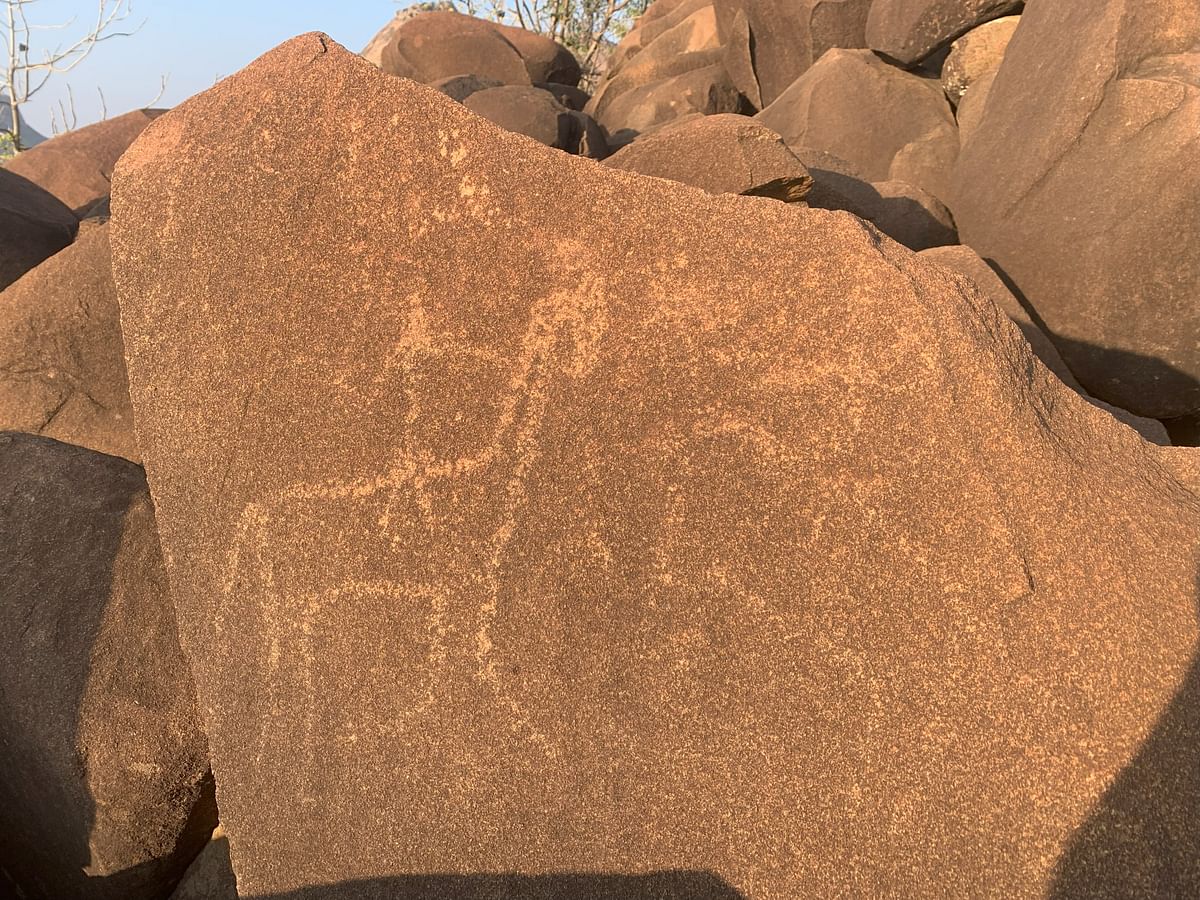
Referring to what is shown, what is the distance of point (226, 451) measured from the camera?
1.37 m

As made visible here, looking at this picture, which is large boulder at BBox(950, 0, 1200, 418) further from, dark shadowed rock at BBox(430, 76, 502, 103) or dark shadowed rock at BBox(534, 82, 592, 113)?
dark shadowed rock at BBox(534, 82, 592, 113)

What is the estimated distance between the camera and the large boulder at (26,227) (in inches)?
141

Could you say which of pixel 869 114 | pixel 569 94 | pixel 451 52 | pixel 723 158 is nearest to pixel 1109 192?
pixel 723 158

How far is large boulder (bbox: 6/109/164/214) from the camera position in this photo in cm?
581

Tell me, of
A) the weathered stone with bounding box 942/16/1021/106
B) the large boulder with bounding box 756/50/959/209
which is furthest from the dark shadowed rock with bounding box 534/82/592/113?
the weathered stone with bounding box 942/16/1021/106

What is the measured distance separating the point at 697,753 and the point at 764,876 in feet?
0.66

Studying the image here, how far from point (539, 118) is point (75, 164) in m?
3.81

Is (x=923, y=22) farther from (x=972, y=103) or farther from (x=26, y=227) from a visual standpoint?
(x=26, y=227)

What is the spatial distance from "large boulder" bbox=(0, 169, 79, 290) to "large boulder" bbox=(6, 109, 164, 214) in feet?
5.73

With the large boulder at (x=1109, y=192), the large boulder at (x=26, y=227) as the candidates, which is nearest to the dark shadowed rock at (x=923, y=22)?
the large boulder at (x=1109, y=192)

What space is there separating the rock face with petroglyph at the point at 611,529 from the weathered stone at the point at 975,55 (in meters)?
3.53

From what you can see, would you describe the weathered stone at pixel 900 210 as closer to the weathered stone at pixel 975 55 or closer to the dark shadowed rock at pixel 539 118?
the weathered stone at pixel 975 55

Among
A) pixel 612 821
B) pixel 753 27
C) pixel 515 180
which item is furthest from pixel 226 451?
pixel 753 27

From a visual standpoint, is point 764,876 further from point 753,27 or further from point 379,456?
point 753,27
